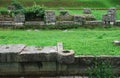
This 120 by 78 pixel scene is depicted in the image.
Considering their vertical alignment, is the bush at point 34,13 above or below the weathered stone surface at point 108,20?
above

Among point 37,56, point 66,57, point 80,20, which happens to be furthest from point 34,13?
point 66,57

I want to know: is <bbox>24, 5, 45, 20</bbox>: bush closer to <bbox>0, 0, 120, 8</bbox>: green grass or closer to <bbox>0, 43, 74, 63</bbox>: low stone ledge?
<bbox>0, 43, 74, 63</bbox>: low stone ledge

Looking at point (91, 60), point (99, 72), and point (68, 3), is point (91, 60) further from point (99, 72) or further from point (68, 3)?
point (68, 3)

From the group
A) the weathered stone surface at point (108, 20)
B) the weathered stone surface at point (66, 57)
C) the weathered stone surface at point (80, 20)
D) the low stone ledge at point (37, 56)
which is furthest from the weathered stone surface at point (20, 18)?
the weathered stone surface at point (66, 57)

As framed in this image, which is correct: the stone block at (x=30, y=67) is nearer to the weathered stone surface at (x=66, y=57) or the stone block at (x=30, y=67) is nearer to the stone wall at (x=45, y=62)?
the stone wall at (x=45, y=62)

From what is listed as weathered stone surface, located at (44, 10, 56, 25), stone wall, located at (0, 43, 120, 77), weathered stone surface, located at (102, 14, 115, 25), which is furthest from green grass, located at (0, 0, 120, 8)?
stone wall, located at (0, 43, 120, 77)

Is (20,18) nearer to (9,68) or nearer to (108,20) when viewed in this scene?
(108,20)

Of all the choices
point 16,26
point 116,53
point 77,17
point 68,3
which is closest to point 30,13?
point 16,26

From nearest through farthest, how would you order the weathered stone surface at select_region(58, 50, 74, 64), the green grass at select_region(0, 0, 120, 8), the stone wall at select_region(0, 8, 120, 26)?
the weathered stone surface at select_region(58, 50, 74, 64)
the stone wall at select_region(0, 8, 120, 26)
the green grass at select_region(0, 0, 120, 8)

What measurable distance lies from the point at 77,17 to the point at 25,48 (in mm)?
12679

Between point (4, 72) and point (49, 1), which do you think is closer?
point (4, 72)

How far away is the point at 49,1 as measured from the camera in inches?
1750

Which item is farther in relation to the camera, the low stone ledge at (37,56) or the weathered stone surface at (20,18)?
the weathered stone surface at (20,18)

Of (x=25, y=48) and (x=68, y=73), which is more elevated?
(x=25, y=48)
